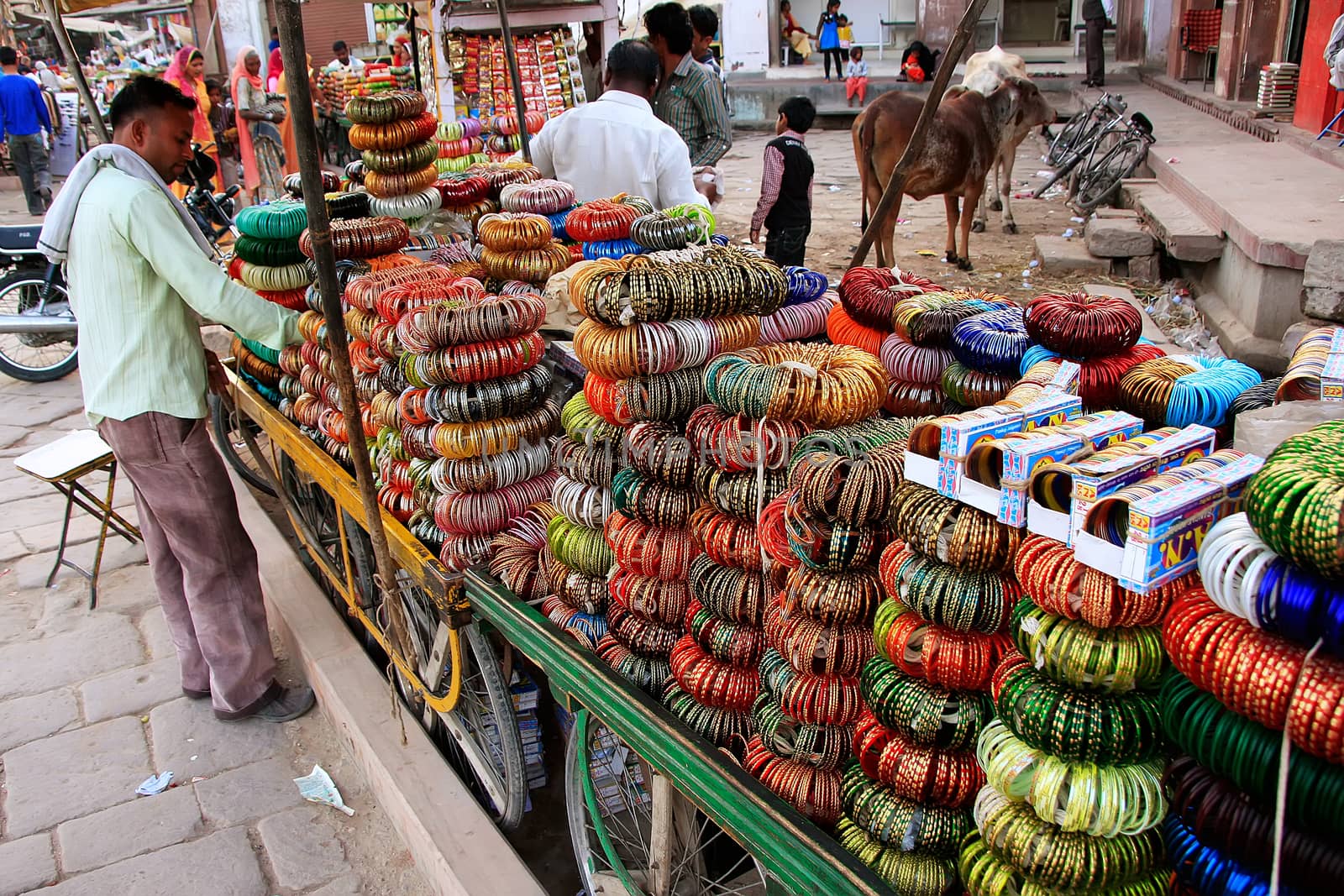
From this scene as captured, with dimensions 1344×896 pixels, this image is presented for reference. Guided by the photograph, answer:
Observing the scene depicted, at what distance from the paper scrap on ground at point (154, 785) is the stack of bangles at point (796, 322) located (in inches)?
103

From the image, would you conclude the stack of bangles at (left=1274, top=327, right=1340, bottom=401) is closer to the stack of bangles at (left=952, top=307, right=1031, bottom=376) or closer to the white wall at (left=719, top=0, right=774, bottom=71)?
the stack of bangles at (left=952, top=307, right=1031, bottom=376)

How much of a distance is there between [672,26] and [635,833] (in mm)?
4331

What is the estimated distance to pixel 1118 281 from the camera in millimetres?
7852

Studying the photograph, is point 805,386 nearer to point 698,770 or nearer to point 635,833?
point 698,770

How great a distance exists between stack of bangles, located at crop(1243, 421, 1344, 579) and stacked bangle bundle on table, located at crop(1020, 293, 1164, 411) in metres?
0.66

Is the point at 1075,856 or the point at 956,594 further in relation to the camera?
the point at 956,594

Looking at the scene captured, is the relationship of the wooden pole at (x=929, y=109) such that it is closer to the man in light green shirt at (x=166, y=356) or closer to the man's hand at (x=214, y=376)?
the man in light green shirt at (x=166, y=356)

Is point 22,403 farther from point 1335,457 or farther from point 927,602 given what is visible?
point 1335,457

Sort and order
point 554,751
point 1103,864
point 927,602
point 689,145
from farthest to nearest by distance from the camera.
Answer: point 689,145 < point 554,751 < point 927,602 < point 1103,864

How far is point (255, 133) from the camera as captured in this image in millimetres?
12492

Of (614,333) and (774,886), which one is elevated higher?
(614,333)

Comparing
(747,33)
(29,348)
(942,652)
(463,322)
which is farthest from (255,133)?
(942,652)

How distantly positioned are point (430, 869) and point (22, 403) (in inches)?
255

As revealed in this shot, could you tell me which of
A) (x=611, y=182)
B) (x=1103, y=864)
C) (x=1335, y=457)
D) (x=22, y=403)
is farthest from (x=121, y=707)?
(x=22, y=403)
